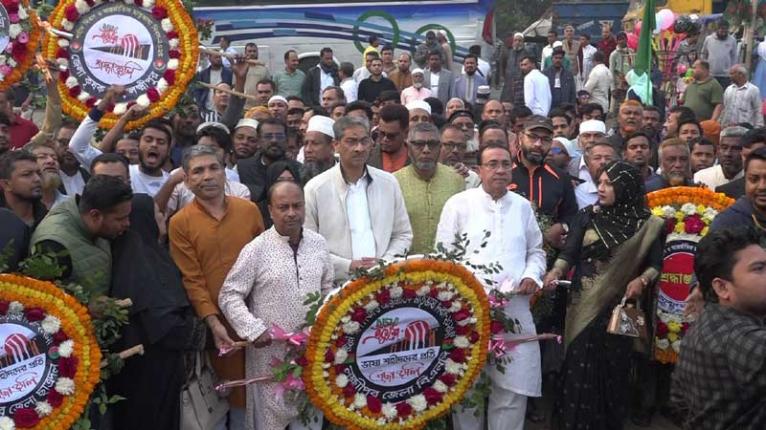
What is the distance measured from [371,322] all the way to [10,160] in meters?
2.31

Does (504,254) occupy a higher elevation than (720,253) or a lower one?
lower

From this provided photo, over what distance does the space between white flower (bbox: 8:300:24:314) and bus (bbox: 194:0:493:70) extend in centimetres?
1560

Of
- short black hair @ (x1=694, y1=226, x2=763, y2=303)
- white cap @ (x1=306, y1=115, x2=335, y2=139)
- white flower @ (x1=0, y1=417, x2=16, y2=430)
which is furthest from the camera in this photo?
white cap @ (x1=306, y1=115, x2=335, y2=139)

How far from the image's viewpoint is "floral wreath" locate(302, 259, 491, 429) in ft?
18.4

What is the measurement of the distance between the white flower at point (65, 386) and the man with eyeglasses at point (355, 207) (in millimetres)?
1760

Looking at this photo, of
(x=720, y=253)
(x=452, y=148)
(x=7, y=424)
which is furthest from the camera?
(x=452, y=148)

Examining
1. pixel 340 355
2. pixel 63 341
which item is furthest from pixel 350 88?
pixel 63 341

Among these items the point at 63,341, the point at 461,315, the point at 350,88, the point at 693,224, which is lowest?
the point at 461,315

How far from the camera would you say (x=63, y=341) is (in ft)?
17.5

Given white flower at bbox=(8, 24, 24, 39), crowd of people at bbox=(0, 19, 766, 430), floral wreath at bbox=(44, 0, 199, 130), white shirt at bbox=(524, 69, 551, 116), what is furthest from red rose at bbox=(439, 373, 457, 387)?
white shirt at bbox=(524, 69, 551, 116)

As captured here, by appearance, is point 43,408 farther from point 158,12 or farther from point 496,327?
point 158,12

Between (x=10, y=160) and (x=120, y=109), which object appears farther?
(x=120, y=109)

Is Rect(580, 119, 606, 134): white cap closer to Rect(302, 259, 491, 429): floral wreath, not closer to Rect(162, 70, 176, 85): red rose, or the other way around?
Rect(162, 70, 176, 85): red rose

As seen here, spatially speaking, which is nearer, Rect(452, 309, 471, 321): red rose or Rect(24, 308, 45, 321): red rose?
Rect(24, 308, 45, 321): red rose
